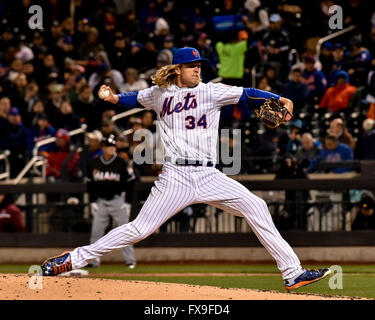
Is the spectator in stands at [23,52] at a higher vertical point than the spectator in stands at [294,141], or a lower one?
higher

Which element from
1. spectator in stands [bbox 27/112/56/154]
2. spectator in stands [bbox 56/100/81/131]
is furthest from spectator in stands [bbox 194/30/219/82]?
spectator in stands [bbox 27/112/56/154]

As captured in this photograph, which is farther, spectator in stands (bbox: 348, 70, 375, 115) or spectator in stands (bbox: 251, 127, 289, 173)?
spectator in stands (bbox: 348, 70, 375, 115)

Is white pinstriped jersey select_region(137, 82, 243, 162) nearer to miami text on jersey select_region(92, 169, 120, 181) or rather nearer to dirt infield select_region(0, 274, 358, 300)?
dirt infield select_region(0, 274, 358, 300)

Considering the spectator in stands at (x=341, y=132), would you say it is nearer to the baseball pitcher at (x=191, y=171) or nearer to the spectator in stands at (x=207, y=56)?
the spectator in stands at (x=207, y=56)

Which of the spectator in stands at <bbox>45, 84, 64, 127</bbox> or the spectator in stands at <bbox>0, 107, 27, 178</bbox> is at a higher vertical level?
the spectator in stands at <bbox>45, 84, 64, 127</bbox>

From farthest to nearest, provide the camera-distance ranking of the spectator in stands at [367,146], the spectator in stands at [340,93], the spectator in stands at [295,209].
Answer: the spectator in stands at [340,93] → the spectator in stands at [367,146] → the spectator in stands at [295,209]

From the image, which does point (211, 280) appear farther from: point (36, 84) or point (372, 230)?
point (36, 84)

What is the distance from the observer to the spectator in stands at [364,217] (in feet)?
40.3

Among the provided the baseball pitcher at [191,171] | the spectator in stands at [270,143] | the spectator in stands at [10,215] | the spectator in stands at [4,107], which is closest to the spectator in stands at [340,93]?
the spectator in stands at [270,143]

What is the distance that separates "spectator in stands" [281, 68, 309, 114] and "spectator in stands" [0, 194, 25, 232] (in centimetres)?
521

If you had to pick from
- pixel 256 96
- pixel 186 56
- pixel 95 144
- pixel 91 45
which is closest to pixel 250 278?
pixel 256 96

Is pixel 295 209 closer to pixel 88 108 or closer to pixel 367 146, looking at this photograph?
pixel 367 146

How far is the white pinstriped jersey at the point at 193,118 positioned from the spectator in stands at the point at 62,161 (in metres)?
6.57

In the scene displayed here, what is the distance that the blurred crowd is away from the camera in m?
14.0
